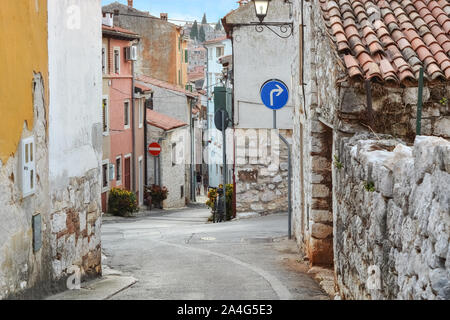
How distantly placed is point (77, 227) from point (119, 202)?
19873 mm

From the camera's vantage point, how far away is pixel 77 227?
9367 mm

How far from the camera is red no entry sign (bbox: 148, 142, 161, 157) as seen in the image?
3475cm

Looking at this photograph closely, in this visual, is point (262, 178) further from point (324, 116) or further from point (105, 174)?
point (324, 116)

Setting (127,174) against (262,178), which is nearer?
(262,178)

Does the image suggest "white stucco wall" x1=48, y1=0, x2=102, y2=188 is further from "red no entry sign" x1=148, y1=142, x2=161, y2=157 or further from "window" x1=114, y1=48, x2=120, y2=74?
"red no entry sign" x1=148, y1=142, x2=161, y2=157

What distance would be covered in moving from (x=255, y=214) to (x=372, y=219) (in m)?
16.5

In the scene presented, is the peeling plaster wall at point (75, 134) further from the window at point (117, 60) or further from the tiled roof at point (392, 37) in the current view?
the window at point (117, 60)

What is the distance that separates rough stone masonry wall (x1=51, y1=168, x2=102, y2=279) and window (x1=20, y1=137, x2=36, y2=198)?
995 millimetres

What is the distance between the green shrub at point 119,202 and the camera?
29.1 metres

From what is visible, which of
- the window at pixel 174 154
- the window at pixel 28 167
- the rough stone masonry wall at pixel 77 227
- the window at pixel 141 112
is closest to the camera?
the window at pixel 28 167

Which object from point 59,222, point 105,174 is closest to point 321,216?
point 59,222

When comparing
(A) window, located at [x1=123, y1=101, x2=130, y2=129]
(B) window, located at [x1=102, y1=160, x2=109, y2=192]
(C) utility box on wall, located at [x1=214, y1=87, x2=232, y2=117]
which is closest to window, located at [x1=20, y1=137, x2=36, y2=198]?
(C) utility box on wall, located at [x1=214, y1=87, x2=232, y2=117]

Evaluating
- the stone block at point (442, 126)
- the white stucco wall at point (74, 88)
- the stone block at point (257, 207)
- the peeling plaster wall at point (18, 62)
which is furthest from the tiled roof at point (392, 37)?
the stone block at point (257, 207)

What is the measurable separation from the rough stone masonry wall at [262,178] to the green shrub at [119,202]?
8.07 metres
